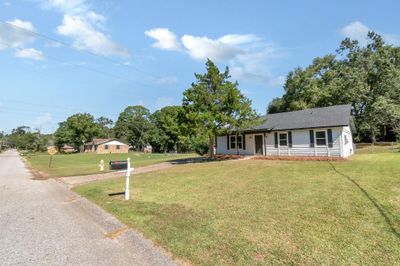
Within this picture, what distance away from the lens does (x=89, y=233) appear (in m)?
5.10

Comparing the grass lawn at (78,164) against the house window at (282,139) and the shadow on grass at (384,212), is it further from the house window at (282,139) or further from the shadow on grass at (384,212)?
the shadow on grass at (384,212)

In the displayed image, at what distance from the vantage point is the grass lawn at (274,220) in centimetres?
385

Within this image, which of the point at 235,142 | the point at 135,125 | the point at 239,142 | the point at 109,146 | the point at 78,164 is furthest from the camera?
the point at 135,125

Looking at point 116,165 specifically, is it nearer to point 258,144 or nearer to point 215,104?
point 215,104

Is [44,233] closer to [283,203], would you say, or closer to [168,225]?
[168,225]

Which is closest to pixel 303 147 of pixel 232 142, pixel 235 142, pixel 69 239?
pixel 235 142

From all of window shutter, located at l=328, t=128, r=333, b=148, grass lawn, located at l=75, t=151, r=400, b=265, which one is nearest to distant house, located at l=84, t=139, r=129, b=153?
window shutter, located at l=328, t=128, r=333, b=148

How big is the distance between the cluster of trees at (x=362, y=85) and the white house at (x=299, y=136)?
496 inches

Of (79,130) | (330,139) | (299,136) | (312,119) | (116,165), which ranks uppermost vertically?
(79,130)

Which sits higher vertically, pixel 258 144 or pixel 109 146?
pixel 109 146

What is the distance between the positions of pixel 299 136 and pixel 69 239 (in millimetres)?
19488

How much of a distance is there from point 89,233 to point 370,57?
133 feet

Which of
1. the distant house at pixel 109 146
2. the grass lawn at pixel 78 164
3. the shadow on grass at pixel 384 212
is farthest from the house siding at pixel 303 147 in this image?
the distant house at pixel 109 146

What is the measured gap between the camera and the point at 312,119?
834 inches
